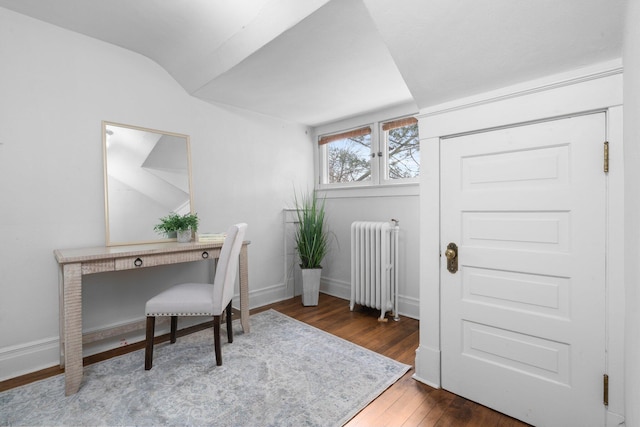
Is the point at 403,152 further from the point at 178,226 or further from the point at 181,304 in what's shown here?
the point at 181,304

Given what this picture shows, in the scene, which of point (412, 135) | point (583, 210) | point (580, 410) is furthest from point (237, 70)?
point (580, 410)

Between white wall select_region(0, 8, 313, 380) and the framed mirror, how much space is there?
66 mm

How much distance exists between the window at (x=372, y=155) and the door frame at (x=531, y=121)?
1351 millimetres

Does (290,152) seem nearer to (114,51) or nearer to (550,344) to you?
(114,51)

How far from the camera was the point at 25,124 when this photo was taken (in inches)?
77.7

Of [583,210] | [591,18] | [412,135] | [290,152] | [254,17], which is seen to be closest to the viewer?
[591,18]

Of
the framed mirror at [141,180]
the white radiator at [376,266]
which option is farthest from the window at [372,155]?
the framed mirror at [141,180]

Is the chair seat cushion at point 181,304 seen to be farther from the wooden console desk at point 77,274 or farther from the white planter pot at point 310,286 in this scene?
the white planter pot at point 310,286

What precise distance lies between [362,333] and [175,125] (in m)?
2.48

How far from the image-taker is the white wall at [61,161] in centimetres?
193

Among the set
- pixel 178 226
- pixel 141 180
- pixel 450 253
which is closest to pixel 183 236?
pixel 178 226

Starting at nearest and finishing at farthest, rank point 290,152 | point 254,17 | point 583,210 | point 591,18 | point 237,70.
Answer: point 591,18 → point 583,210 → point 254,17 → point 237,70 → point 290,152

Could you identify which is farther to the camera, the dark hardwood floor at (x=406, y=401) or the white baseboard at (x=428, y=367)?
the white baseboard at (x=428, y=367)

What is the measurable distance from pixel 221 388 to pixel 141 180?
68.0 inches
